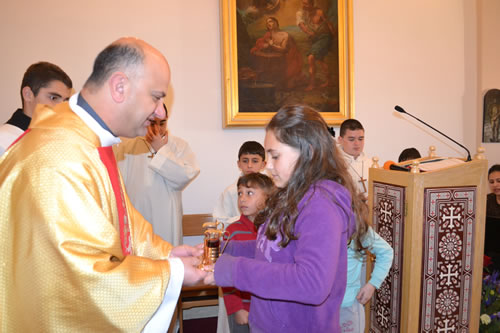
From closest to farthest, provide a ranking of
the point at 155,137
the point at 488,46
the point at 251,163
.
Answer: the point at 251,163 → the point at 155,137 → the point at 488,46

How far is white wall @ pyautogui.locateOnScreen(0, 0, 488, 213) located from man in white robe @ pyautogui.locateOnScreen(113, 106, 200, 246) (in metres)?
0.59

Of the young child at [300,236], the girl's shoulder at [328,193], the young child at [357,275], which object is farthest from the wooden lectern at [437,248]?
the girl's shoulder at [328,193]

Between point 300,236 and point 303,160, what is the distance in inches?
12.6

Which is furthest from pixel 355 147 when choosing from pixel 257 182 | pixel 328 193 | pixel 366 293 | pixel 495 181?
pixel 328 193

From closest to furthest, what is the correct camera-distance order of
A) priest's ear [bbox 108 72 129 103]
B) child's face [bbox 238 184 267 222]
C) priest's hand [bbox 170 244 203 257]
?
1. priest's ear [bbox 108 72 129 103]
2. priest's hand [bbox 170 244 203 257]
3. child's face [bbox 238 184 267 222]

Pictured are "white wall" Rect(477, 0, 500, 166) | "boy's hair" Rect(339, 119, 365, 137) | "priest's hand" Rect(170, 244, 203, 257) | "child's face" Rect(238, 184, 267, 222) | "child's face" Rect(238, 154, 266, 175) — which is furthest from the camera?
"white wall" Rect(477, 0, 500, 166)

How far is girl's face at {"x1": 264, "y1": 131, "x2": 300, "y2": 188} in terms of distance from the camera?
1509 millimetres

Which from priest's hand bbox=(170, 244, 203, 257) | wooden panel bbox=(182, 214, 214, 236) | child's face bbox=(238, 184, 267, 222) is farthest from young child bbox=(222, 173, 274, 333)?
wooden panel bbox=(182, 214, 214, 236)

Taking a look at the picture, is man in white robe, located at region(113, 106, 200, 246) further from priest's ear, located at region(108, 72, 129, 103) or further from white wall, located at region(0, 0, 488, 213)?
priest's ear, located at region(108, 72, 129, 103)

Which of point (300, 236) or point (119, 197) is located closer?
point (300, 236)

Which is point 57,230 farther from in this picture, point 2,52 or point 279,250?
point 2,52

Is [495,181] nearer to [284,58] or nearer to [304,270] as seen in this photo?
[284,58]

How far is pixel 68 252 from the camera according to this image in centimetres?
120

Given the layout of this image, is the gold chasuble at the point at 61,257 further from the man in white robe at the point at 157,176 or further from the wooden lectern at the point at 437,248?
the man in white robe at the point at 157,176
